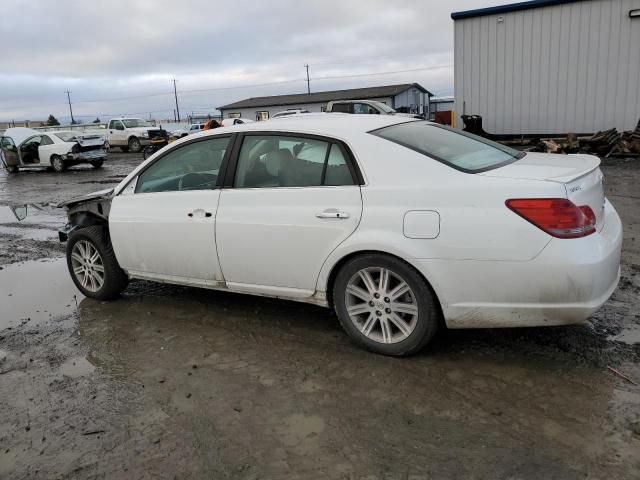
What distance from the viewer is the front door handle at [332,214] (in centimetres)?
366

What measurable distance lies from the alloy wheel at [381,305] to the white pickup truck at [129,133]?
29.3 m

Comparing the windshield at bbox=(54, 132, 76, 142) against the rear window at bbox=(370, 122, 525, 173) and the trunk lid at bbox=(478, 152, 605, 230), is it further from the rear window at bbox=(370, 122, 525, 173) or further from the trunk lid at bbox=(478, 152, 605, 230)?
the trunk lid at bbox=(478, 152, 605, 230)

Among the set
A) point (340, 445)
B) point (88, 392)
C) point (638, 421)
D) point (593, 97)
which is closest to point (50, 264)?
point (88, 392)

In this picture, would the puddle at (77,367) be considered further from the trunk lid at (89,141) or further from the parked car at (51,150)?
the trunk lid at (89,141)

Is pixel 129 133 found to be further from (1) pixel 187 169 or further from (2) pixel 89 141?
(1) pixel 187 169

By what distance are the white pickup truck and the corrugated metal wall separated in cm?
1948

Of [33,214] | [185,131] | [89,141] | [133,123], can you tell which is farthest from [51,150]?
[185,131]

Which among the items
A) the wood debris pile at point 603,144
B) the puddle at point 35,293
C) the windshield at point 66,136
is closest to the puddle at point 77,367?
the puddle at point 35,293

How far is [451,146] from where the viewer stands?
3.96m

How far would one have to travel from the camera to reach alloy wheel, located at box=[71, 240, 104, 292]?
17.0 feet

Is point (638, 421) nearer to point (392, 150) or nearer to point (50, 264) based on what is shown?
point (392, 150)

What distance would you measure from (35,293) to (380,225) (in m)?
4.04

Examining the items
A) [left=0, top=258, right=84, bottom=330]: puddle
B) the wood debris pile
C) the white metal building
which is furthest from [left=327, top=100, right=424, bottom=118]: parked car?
the white metal building

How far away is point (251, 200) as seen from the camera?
4.09 metres
